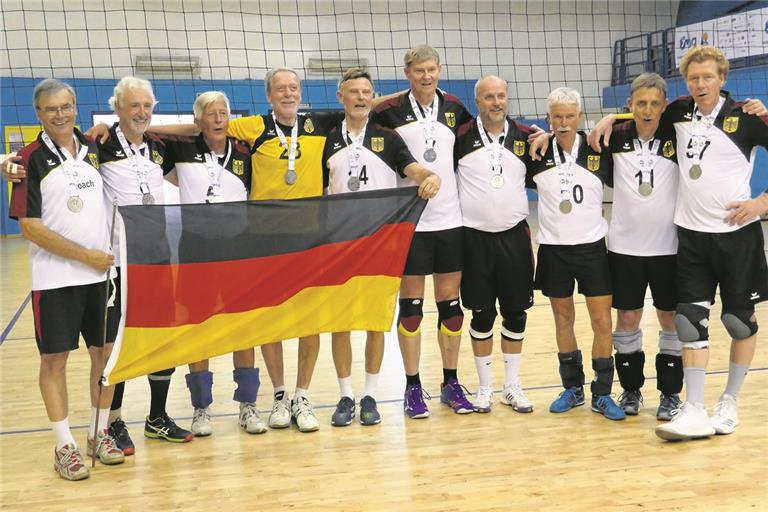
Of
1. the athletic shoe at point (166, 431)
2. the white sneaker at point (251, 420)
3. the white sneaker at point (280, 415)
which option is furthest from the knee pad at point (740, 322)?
the athletic shoe at point (166, 431)

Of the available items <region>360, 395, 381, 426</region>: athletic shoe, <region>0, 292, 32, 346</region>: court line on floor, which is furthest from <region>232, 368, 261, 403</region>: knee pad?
<region>0, 292, 32, 346</region>: court line on floor

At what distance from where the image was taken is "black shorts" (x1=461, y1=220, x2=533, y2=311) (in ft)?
15.4

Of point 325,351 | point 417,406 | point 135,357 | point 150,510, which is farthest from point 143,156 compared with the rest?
point 325,351

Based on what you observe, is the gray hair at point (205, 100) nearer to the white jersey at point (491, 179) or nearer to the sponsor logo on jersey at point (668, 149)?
the white jersey at point (491, 179)

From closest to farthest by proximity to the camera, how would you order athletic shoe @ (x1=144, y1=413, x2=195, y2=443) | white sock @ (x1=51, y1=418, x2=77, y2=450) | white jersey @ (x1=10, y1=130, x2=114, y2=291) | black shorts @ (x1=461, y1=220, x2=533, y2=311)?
white jersey @ (x1=10, y1=130, x2=114, y2=291) < white sock @ (x1=51, y1=418, x2=77, y2=450) < athletic shoe @ (x1=144, y1=413, x2=195, y2=443) < black shorts @ (x1=461, y1=220, x2=533, y2=311)

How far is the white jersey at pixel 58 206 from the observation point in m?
3.80

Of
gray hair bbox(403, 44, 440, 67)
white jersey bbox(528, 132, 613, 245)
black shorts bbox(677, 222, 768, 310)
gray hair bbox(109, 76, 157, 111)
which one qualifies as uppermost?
gray hair bbox(403, 44, 440, 67)

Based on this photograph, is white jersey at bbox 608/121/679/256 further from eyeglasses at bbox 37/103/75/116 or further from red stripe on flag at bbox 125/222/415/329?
eyeglasses at bbox 37/103/75/116

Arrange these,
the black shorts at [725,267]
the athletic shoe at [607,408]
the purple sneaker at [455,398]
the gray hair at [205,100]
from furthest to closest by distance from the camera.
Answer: the purple sneaker at [455,398], the athletic shoe at [607,408], the gray hair at [205,100], the black shorts at [725,267]

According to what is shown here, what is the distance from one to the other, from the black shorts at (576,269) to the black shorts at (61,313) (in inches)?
93.5

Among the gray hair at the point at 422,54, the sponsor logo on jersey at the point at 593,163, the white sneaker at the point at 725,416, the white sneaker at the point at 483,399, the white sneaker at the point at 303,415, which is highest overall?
the gray hair at the point at 422,54

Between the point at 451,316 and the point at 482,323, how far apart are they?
7.3 inches

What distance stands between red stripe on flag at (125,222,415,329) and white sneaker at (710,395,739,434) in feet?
6.06

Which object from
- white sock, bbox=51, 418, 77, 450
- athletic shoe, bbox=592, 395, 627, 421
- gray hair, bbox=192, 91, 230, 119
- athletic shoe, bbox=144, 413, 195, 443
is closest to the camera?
white sock, bbox=51, 418, 77, 450
